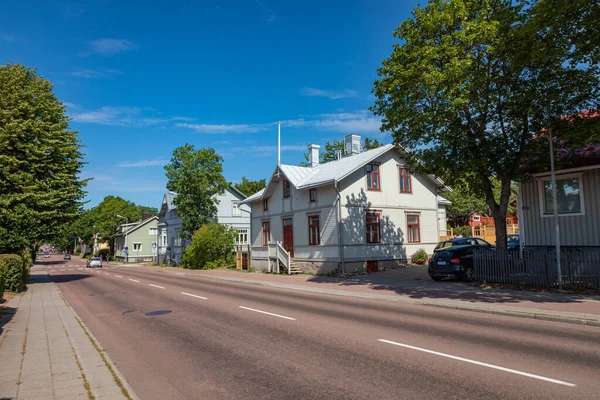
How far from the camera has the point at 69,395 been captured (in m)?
5.19

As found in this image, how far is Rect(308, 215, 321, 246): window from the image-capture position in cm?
2694

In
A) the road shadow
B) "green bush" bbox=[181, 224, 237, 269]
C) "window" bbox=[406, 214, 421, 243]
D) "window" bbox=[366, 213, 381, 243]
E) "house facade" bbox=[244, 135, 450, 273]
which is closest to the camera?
the road shadow

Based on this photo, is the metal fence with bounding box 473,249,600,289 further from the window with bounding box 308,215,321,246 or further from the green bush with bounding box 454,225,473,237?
the green bush with bounding box 454,225,473,237

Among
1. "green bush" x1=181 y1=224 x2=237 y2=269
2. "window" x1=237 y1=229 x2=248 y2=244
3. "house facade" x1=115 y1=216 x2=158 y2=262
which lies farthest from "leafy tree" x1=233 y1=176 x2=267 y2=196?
"green bush" x1=181 y1=224 x2=237 y2=269

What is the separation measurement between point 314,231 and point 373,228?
12.9 feet

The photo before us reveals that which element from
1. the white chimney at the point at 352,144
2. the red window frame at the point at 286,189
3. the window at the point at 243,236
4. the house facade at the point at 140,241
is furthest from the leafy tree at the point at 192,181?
the house facade at the point at 140,241

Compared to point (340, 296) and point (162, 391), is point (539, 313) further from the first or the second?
point (162, 391)

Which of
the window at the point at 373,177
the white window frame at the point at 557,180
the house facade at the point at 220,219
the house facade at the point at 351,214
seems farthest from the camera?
the house facade at the point at 220,219

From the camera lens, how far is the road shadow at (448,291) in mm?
12891

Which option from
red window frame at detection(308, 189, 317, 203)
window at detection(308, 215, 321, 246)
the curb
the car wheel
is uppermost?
red window frame at detection(308, 189, 317, 203)

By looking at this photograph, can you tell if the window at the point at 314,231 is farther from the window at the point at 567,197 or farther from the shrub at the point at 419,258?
the window at the point at 567,197

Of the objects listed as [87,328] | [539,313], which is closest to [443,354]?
[539,313]

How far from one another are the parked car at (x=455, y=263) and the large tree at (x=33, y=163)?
20382 mm

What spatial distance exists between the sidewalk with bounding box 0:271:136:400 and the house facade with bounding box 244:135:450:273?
1662cm
